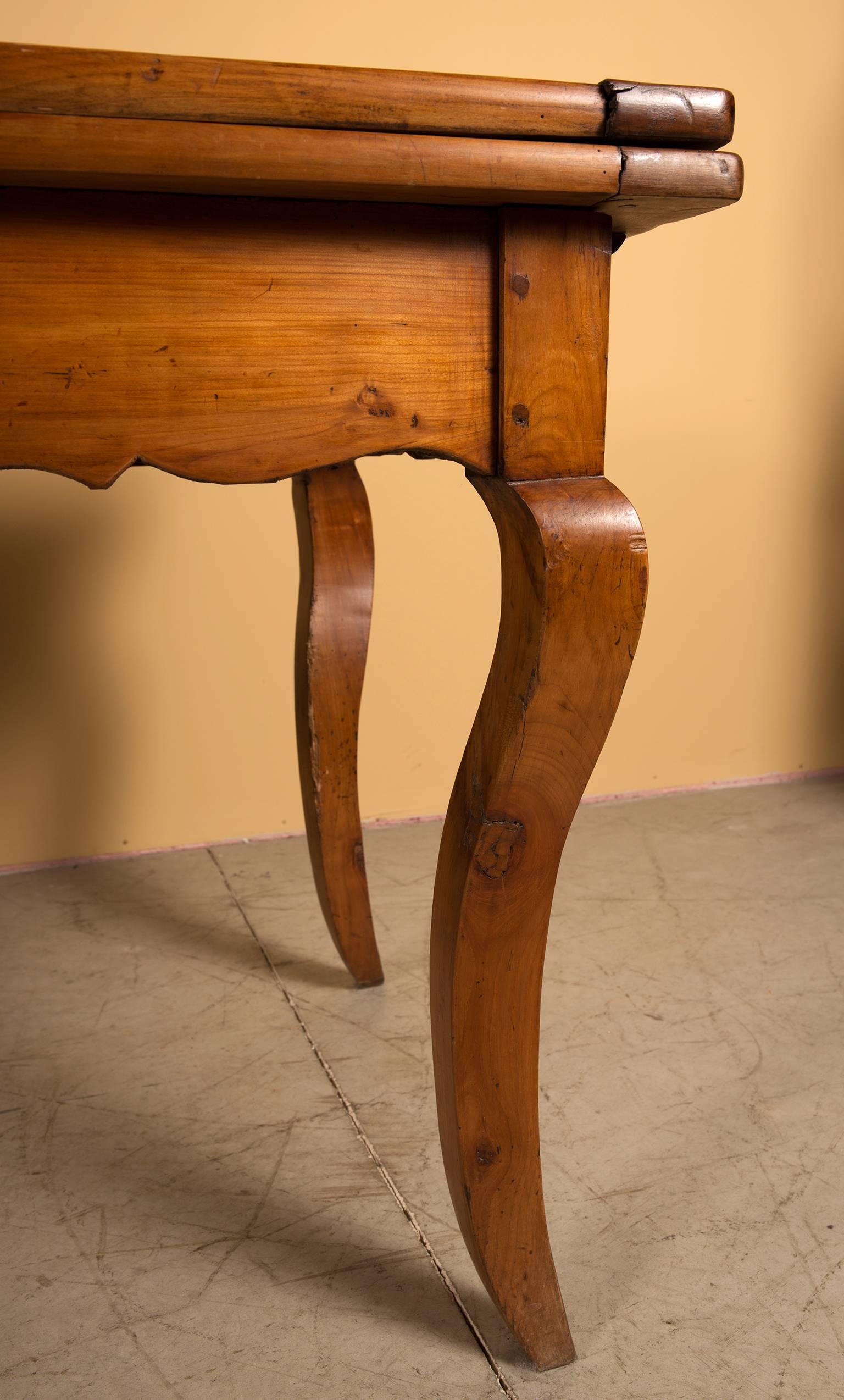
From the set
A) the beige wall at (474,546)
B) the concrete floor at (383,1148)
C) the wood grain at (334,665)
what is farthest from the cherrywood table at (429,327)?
the beige wall at (474,546)

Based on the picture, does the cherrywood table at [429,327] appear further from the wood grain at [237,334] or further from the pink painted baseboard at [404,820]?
the pink painted baseboard at [404,820]

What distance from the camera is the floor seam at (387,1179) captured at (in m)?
0.83

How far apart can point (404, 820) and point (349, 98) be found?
1.57 metres

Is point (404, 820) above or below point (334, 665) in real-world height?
below

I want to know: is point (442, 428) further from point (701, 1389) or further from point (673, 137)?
point (701, 1389)

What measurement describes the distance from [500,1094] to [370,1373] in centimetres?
22

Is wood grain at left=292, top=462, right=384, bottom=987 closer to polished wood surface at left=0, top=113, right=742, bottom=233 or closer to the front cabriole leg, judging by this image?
the front cabriole leg

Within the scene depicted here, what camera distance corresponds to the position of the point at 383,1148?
3.52 feet

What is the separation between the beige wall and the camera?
184 centimetres

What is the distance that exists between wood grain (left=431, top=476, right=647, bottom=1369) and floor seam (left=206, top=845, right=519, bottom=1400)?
3cm

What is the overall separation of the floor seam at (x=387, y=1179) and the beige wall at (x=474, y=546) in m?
0.48

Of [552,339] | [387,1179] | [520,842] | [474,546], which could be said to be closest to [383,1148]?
[387,1179]

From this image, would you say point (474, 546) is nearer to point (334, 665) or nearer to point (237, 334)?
point (334, 665)

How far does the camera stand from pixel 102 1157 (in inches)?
42.0
